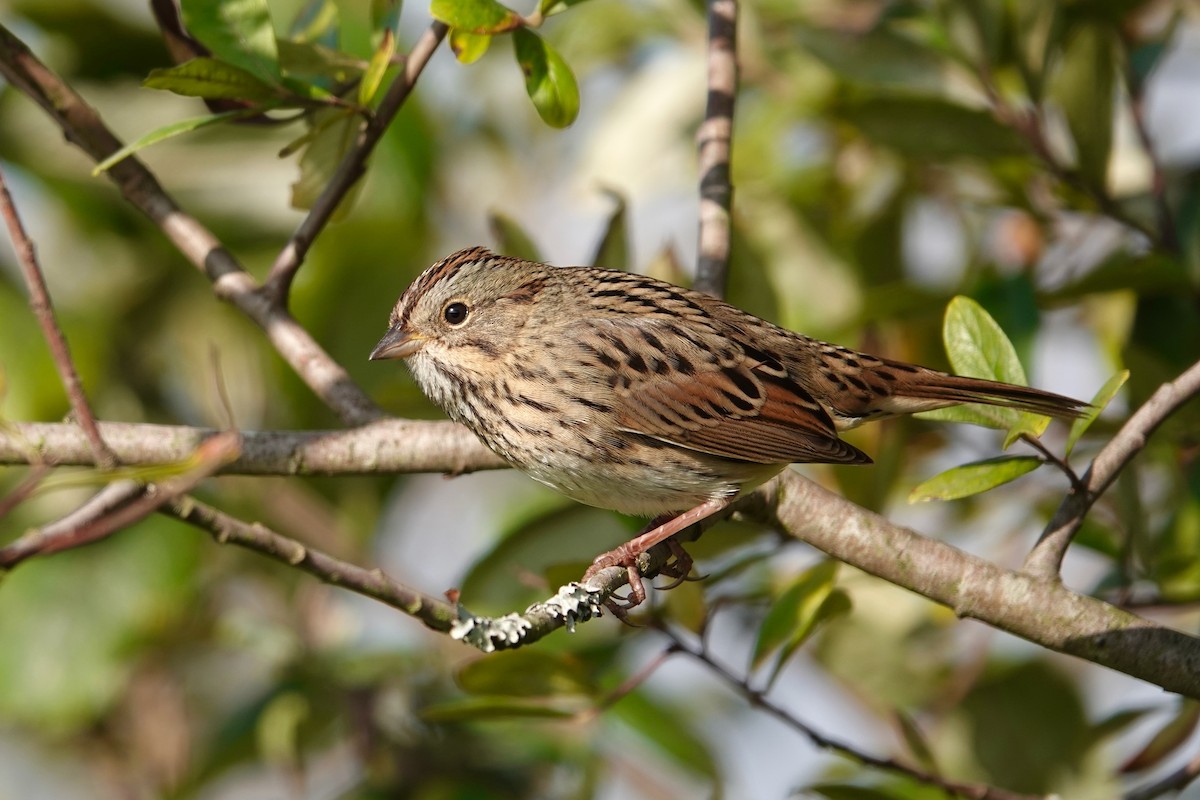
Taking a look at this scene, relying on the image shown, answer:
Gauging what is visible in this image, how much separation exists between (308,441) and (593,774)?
1.40 meters

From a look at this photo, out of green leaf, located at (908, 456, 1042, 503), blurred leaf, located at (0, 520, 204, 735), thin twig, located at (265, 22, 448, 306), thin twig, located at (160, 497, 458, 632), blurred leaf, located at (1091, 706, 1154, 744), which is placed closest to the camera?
thin twig, located at (160, 497, 458, 632)

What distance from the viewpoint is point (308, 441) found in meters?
3.20

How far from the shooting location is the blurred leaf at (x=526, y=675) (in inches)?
129

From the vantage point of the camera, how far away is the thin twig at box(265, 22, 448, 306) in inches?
123

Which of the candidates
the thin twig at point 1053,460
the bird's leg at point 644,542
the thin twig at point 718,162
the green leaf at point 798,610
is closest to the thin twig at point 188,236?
the bird's leg at point 644,542

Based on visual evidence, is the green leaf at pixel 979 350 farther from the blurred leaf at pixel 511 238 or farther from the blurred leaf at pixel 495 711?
the blurred leaf at pixel 511 238

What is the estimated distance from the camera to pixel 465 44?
2975mm

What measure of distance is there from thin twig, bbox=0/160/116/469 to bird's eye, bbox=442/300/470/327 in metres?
1.62

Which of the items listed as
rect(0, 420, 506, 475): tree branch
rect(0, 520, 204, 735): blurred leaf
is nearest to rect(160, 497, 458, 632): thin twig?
rect(0, 420, 506, 475): tree branch

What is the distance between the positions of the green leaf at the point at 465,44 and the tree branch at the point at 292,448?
2.87 ft

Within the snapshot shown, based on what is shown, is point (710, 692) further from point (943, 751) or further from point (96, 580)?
point (96, 580)

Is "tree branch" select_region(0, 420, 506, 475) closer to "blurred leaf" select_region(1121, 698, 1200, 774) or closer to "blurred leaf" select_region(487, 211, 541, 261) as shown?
"blurred leaf" select_region(487, 211, 541, 261)

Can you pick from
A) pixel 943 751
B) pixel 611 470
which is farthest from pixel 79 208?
pixel 943 751

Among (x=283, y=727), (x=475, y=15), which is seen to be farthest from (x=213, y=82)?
(x=283, y=727)
